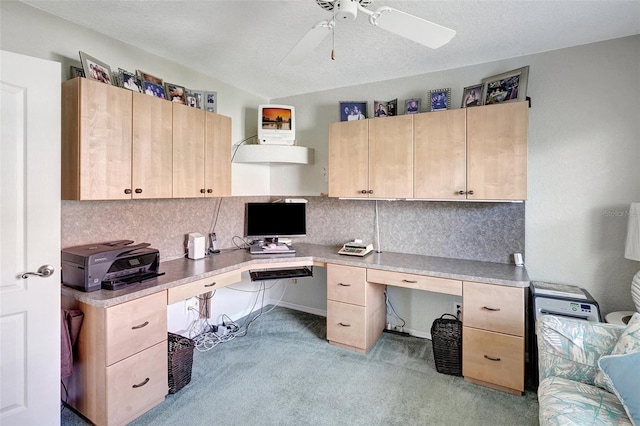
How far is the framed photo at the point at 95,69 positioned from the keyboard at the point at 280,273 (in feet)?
5.94

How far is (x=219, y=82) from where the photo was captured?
3158mm

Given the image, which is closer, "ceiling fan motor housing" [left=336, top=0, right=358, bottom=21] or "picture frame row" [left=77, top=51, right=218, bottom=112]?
"ceiling fan motor housing" [left=336, top=0, right=358, bottom=21]

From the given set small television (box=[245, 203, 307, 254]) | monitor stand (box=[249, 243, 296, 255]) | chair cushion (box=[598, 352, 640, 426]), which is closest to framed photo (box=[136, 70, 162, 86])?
small television (box=[245, 203, 307, 254])

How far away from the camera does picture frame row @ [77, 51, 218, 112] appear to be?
206 centimetres

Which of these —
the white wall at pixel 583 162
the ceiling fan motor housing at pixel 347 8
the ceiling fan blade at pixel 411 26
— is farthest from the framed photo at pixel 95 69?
the white wall at pixel 583 162

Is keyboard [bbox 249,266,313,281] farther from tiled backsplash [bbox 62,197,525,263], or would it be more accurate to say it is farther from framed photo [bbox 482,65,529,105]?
framed photo [bbox 482,65,529,105]

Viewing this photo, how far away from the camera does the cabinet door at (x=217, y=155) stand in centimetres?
273

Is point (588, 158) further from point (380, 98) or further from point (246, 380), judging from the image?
point (246, 380)

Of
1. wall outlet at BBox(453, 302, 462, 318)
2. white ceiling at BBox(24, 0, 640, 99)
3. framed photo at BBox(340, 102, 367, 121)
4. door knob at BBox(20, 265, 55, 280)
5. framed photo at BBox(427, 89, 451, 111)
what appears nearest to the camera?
door knob at BBox(20, 265, 55, 280)

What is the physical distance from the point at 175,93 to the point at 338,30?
1431 millimetres

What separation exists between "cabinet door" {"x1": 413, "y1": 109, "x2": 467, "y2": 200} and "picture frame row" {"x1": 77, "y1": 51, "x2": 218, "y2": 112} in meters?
1.88

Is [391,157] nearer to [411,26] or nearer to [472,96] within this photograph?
[472,96]

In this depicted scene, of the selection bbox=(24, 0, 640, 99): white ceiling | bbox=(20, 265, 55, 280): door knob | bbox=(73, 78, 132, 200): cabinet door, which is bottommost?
bbox=(20, 265, 55, 280): door knob

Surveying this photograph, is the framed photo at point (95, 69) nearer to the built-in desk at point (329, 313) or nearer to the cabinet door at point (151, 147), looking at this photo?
the cabinet door at point (151, 147)
